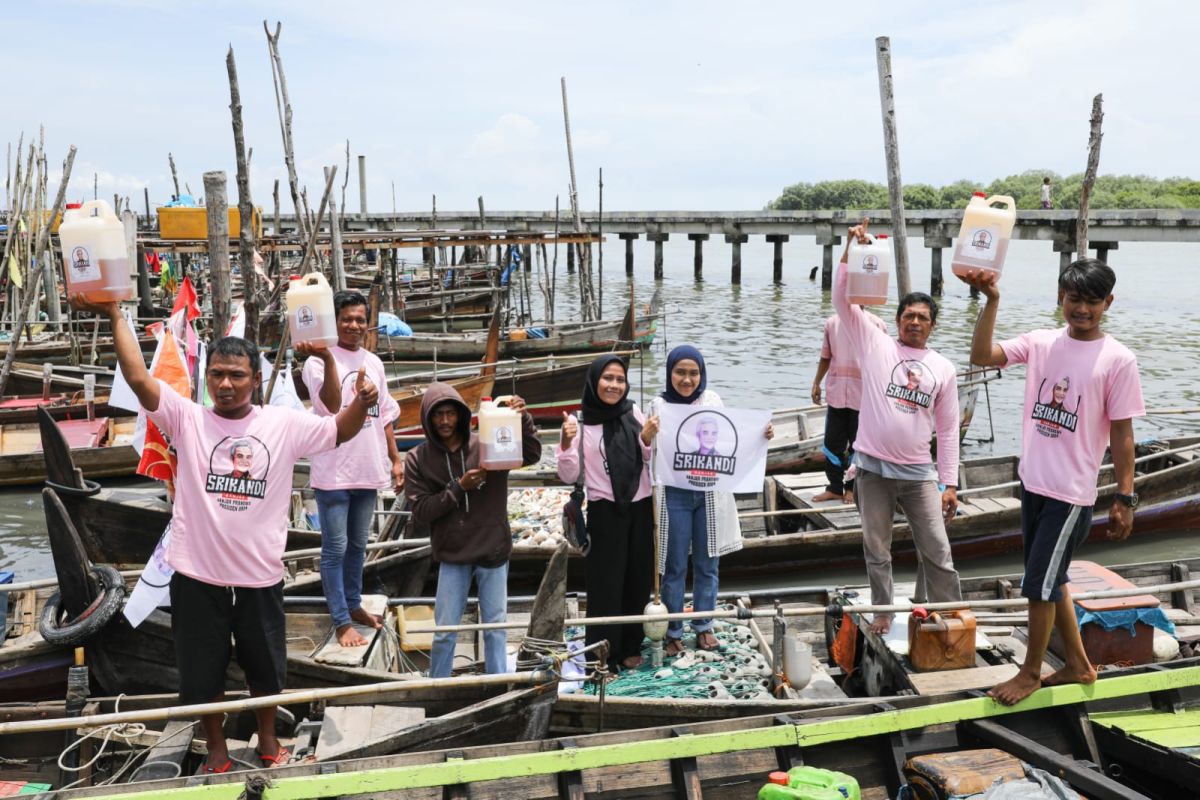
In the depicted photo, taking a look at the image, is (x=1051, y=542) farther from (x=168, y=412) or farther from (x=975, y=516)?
(x=975, y=516)

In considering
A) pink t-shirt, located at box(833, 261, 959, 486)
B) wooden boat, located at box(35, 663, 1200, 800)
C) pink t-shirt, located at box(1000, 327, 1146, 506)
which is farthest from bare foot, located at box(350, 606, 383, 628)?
pink t-shirt, located at box(1000, 327, 1146, 506)

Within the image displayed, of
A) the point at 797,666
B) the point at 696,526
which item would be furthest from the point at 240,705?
the point at 797,666

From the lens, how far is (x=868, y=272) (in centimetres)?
561

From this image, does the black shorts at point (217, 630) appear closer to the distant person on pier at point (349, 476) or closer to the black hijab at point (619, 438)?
the distant person on pier at point (349, 476)

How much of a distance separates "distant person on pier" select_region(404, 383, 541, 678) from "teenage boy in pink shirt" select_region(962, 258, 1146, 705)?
7.62 feet

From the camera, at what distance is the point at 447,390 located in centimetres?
494

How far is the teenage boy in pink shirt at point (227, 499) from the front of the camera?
4129 millimetres

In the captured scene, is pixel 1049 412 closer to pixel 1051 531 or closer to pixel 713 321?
pixel 1051 531

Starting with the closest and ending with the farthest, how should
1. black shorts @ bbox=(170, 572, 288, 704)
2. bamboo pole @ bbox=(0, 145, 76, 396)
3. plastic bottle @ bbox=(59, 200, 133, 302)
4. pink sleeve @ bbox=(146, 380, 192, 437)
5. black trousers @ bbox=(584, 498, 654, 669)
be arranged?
1. plastic bottle @ bbox=(59, 200, 133, 302)
2. pink sleeve @ bbox=(146, 380, 192, 437)
3. black shorts @ bbox=(170, 572, 288, 704)
4. black trousers @ bbox=(584, 498, 654, 669)
5. bamboo pole @ bbox=(0, 145, 76, 396)

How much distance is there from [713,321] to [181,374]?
29061mm

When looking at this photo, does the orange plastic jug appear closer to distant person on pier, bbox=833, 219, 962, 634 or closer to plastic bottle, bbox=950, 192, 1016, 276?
distant person on pier, bbox=833, 219, 962, 634

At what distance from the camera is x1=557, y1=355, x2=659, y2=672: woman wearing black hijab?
212 inches

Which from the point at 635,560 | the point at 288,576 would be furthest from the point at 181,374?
the point at 635,560

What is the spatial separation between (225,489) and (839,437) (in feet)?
19.6
